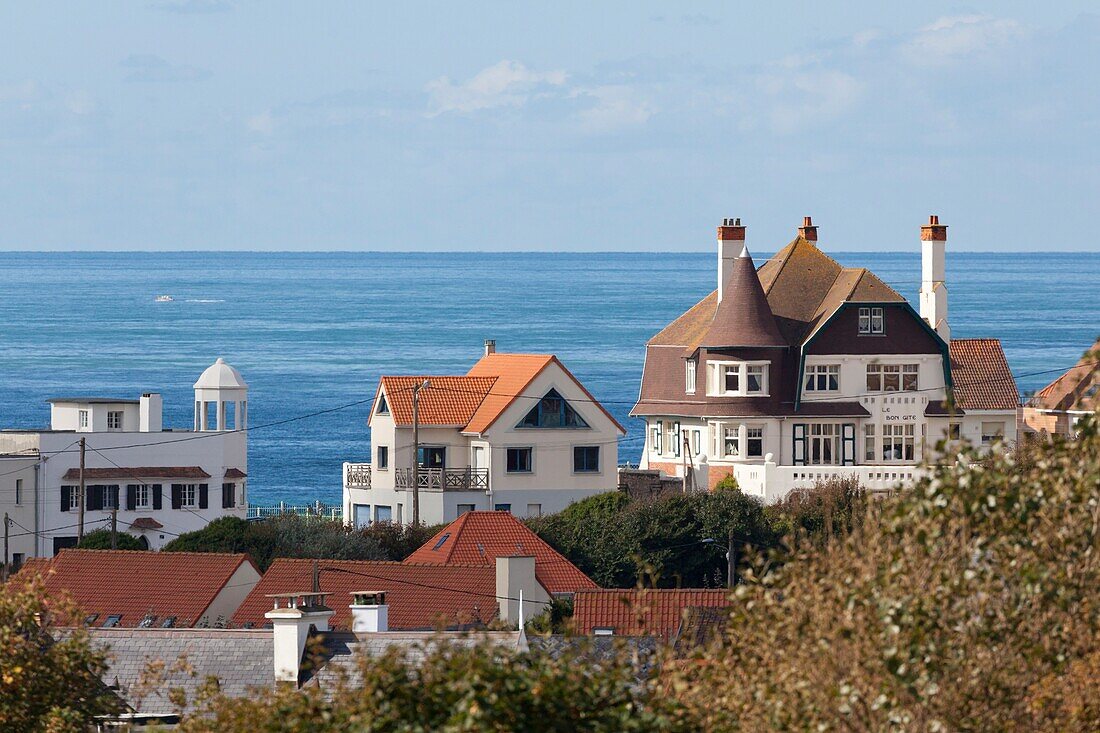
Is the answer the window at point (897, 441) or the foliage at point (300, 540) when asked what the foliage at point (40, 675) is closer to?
the foliage at point (300, 540)

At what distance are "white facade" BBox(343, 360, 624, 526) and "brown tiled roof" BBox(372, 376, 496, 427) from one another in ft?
1.07

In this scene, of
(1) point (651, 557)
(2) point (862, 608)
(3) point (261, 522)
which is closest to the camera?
(2) point (862, 608)

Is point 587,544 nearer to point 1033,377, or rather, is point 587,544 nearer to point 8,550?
point 8,550

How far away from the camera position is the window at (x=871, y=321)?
79.6m

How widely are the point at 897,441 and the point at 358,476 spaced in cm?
1753

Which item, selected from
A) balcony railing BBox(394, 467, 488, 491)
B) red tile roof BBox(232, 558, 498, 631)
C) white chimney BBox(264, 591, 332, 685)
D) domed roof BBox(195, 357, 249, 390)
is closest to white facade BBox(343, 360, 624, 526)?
balcony railing BBox(394, 467, 488, 491)

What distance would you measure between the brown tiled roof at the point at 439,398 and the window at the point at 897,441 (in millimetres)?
12905

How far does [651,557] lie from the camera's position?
211 ft

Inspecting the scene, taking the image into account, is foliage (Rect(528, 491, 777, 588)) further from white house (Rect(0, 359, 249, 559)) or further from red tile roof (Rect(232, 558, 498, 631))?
white house (Rect(0, 359, 249, 559))

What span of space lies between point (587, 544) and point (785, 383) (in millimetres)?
16189

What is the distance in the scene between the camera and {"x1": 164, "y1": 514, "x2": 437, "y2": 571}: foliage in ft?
213

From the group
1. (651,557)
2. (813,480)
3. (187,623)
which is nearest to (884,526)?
(187,623)

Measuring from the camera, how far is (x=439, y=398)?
80.6 meters
